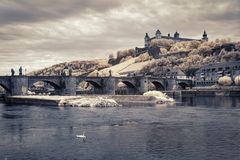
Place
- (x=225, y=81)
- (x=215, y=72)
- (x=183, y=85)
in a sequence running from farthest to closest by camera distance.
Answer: (x=183, y=85) → (x=215, y=72) → (x=225, y=81)

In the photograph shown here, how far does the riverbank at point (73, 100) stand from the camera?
99562mm

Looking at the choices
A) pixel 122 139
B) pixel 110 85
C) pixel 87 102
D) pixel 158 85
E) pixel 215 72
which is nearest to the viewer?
pixel 122 139

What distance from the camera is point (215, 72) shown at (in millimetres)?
176500

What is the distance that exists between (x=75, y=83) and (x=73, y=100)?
30.7 metres

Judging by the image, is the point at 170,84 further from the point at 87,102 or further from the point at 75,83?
the point at 87,102

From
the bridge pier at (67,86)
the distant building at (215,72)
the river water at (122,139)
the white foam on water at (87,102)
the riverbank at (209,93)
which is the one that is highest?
the distant building at (215,72)

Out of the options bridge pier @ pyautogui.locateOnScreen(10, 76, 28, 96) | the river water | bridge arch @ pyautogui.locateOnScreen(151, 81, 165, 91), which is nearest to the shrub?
bridge arch @ pyautogui.locateOnScreen(151, 81, 165, 91)

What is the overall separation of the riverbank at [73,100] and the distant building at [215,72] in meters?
66.7

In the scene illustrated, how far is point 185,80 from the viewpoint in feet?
585

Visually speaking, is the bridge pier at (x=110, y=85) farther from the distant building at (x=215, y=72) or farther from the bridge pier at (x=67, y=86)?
the distant building at (x=215, y=72)

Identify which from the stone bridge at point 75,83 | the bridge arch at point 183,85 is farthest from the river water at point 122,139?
the bridge arch at point 183,85

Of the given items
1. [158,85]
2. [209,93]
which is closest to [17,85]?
[158,85]

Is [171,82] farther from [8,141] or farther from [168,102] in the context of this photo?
[8,141]

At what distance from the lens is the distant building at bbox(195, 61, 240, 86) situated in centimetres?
16775
